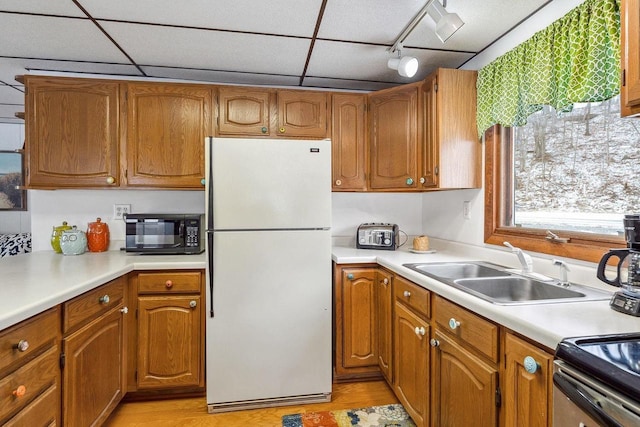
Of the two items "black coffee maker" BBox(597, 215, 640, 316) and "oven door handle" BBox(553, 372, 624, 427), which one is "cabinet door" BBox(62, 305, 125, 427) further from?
"black coffee maker" BBox(597, 215, 640, 316)

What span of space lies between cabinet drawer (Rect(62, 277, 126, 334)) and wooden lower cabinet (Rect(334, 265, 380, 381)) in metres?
1.26

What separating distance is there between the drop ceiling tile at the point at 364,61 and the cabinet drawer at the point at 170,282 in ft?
5.12

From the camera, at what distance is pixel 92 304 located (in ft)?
5.16

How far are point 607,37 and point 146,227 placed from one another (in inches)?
99.4

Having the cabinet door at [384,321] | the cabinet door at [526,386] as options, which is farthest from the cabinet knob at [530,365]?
the cabinet door at [384,321]

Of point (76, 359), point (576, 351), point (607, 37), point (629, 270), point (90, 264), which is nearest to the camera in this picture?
point (576, 351)

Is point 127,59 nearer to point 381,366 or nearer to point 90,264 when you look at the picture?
point 90,264

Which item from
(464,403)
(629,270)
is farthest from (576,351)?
(464,403)

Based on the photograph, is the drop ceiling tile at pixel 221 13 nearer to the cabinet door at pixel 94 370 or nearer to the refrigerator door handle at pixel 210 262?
the refrigerator door handle at pixel 210 262

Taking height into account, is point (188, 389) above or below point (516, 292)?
below

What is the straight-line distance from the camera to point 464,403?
1300mm

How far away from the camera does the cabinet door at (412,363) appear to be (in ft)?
5.24

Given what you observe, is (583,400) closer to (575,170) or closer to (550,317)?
(550,317)

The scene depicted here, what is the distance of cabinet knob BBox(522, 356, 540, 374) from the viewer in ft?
3.13
